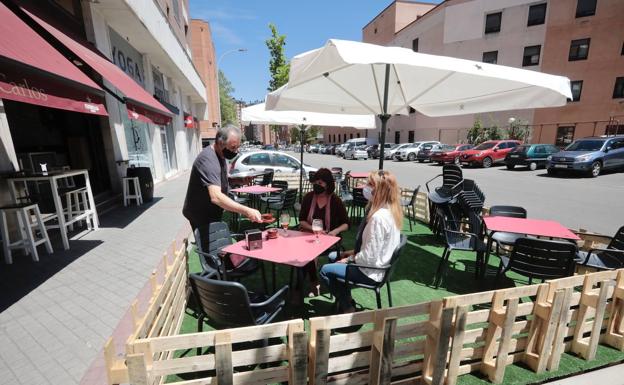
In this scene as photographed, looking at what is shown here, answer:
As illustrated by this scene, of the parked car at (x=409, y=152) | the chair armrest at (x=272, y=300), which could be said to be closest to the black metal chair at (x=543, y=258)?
the chair armrest at (x=272, y=300)

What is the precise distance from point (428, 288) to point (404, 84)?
2951 millimetres

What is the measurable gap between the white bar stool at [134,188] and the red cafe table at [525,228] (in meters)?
8.13

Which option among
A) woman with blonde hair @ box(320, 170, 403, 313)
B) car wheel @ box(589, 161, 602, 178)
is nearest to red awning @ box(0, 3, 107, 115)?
woman with blonde hair @ box(320, 170, 403, 313)

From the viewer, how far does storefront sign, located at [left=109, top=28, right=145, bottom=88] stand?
8.30 metres

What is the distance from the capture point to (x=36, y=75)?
3438mm

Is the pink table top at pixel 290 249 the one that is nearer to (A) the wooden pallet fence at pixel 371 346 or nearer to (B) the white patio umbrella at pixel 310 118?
(A) the wooden pallet fence at pixel 371 346

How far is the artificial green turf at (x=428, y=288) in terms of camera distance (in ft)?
7.83

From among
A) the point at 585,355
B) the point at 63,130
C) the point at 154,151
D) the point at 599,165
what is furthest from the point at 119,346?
the point at 599,165

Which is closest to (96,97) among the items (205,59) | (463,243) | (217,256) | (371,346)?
(217,256)

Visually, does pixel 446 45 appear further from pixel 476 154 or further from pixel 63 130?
pixel 63 130

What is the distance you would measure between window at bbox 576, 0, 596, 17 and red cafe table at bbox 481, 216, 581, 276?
31.4 m

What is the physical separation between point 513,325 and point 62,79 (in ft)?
18.9

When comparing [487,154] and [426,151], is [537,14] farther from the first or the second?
[487,154]

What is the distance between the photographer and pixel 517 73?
275 centimetres
